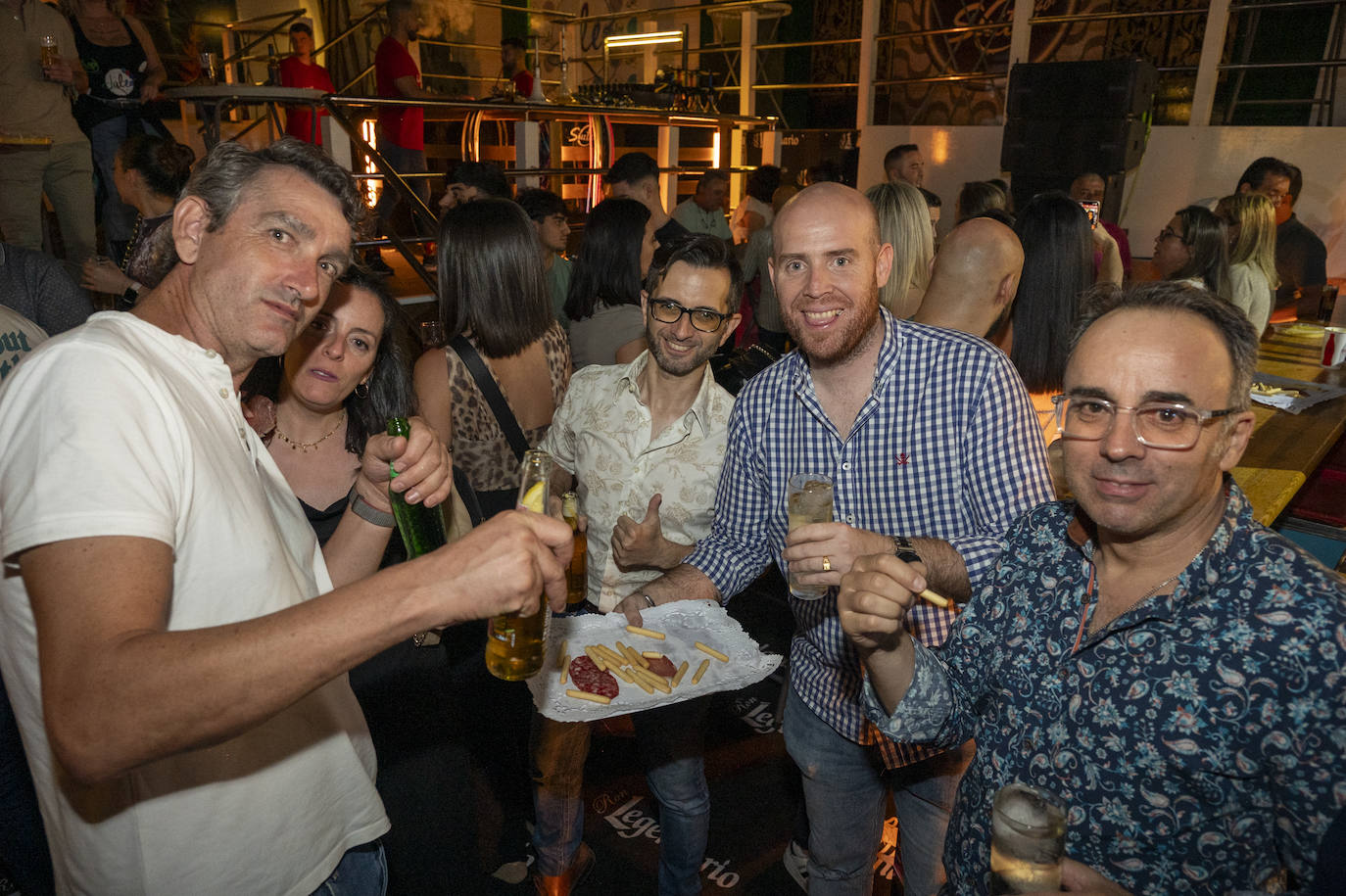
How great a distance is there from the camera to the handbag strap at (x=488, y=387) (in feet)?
9.41

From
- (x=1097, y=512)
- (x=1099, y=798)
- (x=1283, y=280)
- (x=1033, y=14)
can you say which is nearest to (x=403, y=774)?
(x=1099, y=798)

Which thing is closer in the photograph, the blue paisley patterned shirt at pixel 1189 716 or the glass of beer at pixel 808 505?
the blue paisley patterned shirt at pixel 1189 716

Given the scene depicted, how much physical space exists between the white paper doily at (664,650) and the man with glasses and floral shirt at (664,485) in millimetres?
201

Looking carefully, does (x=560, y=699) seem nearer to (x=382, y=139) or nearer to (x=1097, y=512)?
(x=1097, y=512)

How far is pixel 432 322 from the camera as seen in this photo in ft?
16.1

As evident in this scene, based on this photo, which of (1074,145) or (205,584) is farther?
(1074,145)

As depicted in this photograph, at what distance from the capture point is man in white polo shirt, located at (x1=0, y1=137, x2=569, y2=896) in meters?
0.97

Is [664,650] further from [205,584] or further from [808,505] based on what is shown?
[205,584]

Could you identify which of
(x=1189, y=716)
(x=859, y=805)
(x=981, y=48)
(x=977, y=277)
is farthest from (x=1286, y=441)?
(x=981, y=48)

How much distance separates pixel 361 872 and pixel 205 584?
0.79 meters

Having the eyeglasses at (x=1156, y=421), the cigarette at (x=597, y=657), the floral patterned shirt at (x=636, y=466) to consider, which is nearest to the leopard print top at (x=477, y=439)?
the floral patterned shirt at (x=636, y=466)

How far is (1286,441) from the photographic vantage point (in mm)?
3586

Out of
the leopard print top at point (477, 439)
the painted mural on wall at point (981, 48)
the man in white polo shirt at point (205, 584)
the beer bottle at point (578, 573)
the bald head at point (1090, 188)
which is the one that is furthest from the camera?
the painted mural on wall at point (981, 48)

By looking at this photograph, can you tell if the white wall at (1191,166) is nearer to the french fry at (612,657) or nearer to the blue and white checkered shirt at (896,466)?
the blue and white checkered shirt at (896,466)
